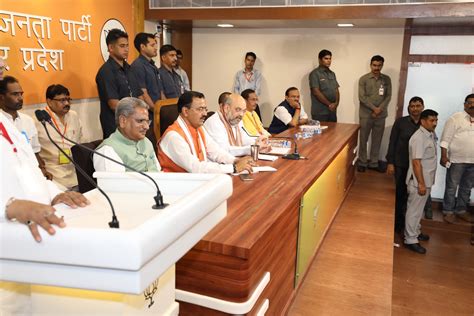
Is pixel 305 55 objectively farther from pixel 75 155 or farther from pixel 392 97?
pixel 75 155

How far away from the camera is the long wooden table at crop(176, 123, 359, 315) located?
55.0 inches

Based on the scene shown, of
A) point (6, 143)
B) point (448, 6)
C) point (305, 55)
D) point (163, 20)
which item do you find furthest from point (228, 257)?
point (305, 55)

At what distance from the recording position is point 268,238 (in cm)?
158

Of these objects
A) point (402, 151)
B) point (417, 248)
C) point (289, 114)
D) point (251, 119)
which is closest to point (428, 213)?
point (417, 248)

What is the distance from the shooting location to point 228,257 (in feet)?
4.55

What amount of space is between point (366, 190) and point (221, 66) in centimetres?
349

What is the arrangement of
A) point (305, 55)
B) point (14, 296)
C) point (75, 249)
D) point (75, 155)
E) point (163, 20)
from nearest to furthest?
point (75, 249) < point (14, 296) < point (75, 155) < point (163, 20) < point (305, 55)

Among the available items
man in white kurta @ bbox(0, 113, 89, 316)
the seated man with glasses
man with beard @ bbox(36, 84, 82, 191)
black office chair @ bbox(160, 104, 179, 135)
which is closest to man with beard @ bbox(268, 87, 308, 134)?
black office chair @ bbox(160, 104, 179, 135)

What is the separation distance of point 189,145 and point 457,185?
13.2ft

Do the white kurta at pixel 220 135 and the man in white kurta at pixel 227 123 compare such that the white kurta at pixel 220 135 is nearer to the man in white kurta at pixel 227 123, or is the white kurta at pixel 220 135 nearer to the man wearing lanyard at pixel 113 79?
the man in white kurta at pixel 227 123

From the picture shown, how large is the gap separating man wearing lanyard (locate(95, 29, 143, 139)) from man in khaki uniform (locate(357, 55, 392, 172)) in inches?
132

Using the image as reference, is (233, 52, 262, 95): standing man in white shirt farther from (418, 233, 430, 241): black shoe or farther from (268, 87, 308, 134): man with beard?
(418, 233, 430, 241): black shoe

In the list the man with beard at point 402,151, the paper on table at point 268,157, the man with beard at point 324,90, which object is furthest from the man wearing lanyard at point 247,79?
the paper on table at point 268,157

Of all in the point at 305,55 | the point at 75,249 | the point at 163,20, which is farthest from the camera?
the point at 305,55
